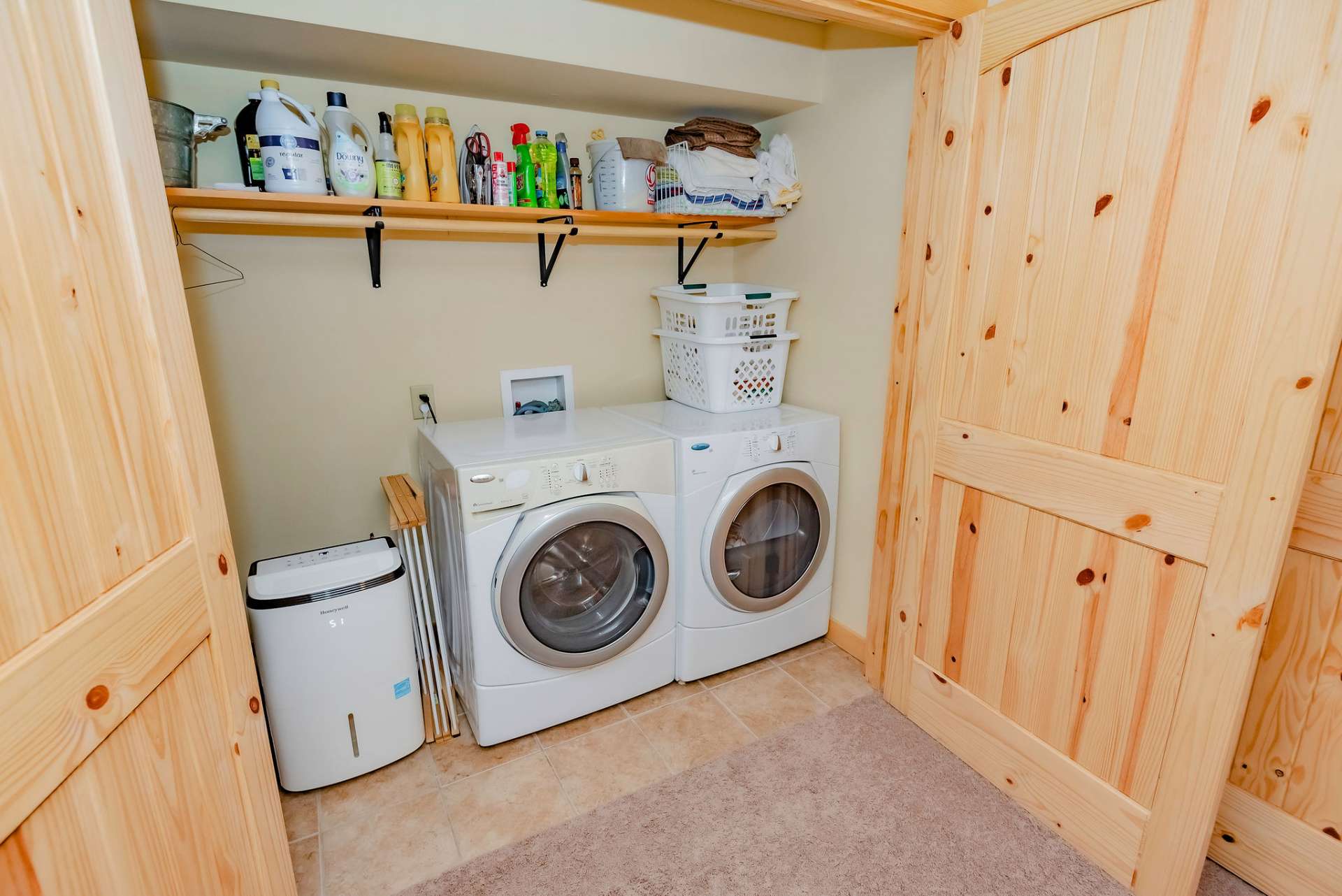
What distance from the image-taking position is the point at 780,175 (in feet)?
7.66

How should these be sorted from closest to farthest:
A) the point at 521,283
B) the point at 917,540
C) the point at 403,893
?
the point at 403,893 → the point at 917,540 → the point at 521,283

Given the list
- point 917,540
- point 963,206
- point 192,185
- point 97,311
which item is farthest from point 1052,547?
point 192,185

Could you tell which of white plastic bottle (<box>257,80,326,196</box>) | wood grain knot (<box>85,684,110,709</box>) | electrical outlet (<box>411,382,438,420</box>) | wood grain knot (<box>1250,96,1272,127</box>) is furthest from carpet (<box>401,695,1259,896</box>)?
white plastic bottle (<box>257,80,326,196</box>)

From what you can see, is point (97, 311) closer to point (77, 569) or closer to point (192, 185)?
point (77, 569)

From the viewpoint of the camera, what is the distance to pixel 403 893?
1.47m

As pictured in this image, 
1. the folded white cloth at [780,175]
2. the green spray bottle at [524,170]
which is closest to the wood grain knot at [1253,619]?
the folded white cloth at [780,175]

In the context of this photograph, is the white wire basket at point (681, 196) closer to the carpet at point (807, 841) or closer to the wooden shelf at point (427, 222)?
the wooden shelf at point (427, 222)

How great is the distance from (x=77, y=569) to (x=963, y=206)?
185 cm

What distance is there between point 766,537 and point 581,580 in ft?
2.18

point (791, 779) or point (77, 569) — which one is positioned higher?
point (77, 569)

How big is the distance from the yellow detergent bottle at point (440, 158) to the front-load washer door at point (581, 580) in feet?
3.13

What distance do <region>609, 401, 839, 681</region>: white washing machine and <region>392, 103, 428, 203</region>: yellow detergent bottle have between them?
96cm

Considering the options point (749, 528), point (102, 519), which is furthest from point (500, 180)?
point (102, 519)

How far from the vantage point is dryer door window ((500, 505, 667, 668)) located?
177cm
